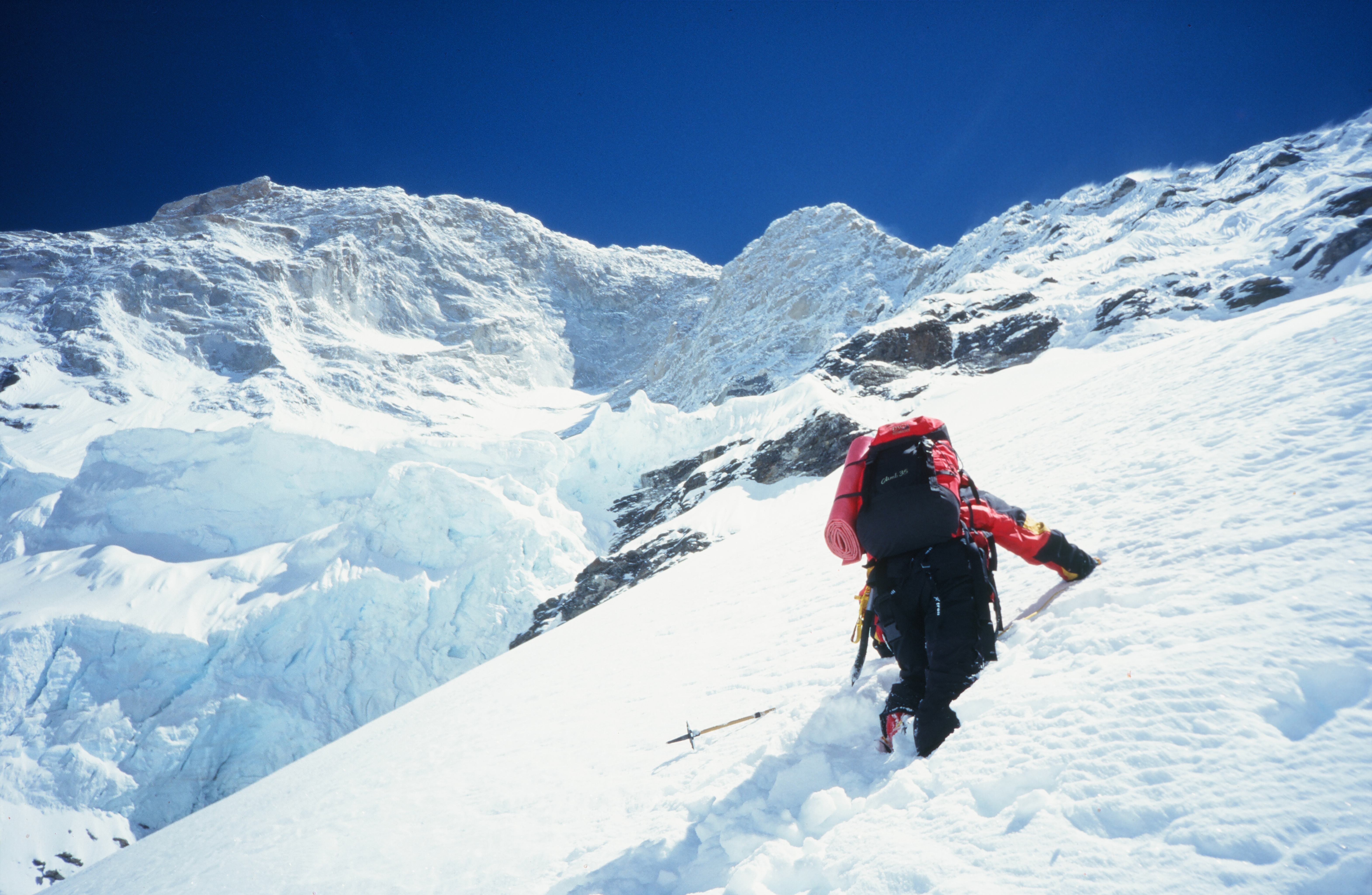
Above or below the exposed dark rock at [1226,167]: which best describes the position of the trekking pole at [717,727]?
below

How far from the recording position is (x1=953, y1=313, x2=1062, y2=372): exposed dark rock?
44188 millimetres

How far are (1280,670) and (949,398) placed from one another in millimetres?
39852

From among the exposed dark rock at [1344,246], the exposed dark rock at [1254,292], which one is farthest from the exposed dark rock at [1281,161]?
the exposed dark rock at [1254,292]

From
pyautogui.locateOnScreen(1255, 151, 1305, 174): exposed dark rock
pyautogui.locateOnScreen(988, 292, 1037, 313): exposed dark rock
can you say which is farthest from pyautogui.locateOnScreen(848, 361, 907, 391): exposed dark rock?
pyautogui.locateOnScreen(1255, 151, 1305, 174): exposed dark rock

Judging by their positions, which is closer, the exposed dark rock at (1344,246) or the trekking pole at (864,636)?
the trekking pole at (864,636)

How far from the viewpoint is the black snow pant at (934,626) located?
2787 mm

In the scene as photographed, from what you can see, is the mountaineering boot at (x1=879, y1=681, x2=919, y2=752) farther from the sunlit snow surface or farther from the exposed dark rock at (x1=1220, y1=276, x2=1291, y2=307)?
the exposed dark rock at (x1=1220, y1=276, x2=1291, y2=307)

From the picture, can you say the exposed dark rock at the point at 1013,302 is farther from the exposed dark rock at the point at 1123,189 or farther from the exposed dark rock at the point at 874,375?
the exposed dark rock at the point at 1123,189

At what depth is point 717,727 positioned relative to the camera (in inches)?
155

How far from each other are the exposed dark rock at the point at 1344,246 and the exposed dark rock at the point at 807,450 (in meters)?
31.6

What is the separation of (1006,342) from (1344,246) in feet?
63.3

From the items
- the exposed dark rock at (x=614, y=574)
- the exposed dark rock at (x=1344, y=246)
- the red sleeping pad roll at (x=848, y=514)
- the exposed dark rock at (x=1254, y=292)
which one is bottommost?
the exposed dark rock at (x=614, y=574)

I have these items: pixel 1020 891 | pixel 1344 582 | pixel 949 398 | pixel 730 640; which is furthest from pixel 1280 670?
pixel 949 398

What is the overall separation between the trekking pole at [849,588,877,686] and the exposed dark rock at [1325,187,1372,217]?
194 ft
